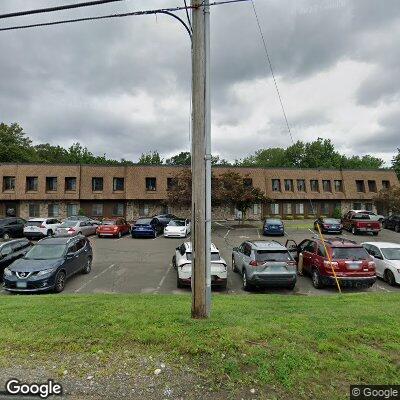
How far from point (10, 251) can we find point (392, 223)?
108 feet

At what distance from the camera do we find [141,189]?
128 feet

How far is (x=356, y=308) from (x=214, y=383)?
4889 millimetres

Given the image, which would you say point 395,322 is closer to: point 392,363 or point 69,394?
point 392,363

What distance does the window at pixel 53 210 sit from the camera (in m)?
38.1

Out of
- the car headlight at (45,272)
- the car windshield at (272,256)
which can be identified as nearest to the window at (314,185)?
the car windshield at (272,256)

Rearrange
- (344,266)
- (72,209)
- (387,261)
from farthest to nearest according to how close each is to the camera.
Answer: (72,209) → (387,261) → (344,266)

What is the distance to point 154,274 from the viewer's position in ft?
47.1

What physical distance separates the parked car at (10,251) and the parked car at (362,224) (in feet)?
85.8

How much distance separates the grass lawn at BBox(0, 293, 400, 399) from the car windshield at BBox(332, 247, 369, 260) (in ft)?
17.4

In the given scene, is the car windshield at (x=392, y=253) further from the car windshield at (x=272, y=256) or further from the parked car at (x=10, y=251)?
the parked car at (x=10, y=251)

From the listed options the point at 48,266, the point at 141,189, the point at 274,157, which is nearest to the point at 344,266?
the point at 48,266

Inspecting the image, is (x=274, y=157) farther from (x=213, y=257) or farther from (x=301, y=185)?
(x=213, y=257)

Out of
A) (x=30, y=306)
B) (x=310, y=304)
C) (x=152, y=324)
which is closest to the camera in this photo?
(x=152, y=324)

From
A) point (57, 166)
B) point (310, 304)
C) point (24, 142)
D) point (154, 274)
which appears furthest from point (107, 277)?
point (24, 142)
